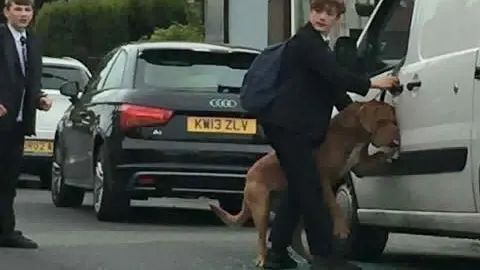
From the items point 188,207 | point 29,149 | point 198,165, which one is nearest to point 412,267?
point 198,165

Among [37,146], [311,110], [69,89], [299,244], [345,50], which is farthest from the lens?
[37,146]

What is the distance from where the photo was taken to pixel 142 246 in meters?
10.0

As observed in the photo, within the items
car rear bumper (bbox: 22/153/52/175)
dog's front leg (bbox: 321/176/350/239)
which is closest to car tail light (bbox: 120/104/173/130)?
dog's front leg (bbox: 321/176/350/239)

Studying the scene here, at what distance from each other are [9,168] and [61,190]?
4.32m

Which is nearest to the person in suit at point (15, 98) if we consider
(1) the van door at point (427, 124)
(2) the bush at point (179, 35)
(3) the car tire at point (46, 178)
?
(1) the van door at point (427, 124)

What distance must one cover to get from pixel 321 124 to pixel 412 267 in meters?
1.72

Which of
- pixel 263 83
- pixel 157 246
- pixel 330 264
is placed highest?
pixel 263 83

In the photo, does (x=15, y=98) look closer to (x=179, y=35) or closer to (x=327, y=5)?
(x=327, y=5)

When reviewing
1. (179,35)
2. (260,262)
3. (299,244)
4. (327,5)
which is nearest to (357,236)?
(299,244)

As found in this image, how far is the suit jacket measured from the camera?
31.9ft

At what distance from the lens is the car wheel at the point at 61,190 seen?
46.0 ft

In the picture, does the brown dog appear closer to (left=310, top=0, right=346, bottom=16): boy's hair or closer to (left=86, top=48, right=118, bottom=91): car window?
(left=310, top=0, right=346, bottom=16): boy's hair

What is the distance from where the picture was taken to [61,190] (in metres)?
14.1

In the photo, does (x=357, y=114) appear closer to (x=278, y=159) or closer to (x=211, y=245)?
(x=278, y=159)
